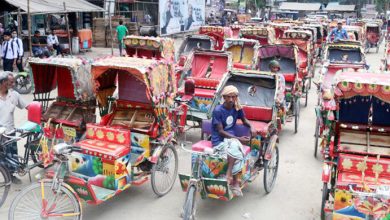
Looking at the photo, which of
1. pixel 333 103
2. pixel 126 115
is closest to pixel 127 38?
pixel 126 115

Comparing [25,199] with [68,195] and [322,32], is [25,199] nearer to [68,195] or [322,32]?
[68,195]

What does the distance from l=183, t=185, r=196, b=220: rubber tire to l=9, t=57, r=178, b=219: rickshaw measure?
3.41 ft

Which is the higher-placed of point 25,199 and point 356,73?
point 356,73

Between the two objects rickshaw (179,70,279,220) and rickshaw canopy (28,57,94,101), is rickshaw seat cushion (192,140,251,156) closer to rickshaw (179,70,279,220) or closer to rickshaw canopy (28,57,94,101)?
rickshaw (179,70,279,220)

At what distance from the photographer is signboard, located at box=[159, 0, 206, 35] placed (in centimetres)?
2732

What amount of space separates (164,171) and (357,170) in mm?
2639

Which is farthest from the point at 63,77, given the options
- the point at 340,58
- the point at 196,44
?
the point at 196,44

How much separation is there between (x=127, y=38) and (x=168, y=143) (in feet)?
21.9

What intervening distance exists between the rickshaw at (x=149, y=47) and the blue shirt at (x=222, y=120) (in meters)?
6.51

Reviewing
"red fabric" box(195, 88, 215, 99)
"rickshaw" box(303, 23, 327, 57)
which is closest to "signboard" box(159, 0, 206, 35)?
"rickshaw" box(303, 23, 327, 57)

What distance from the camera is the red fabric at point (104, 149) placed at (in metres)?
5.88

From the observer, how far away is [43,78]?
24.7 feet

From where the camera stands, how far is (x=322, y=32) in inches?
911

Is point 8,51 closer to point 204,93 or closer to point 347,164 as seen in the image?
point 204,93
